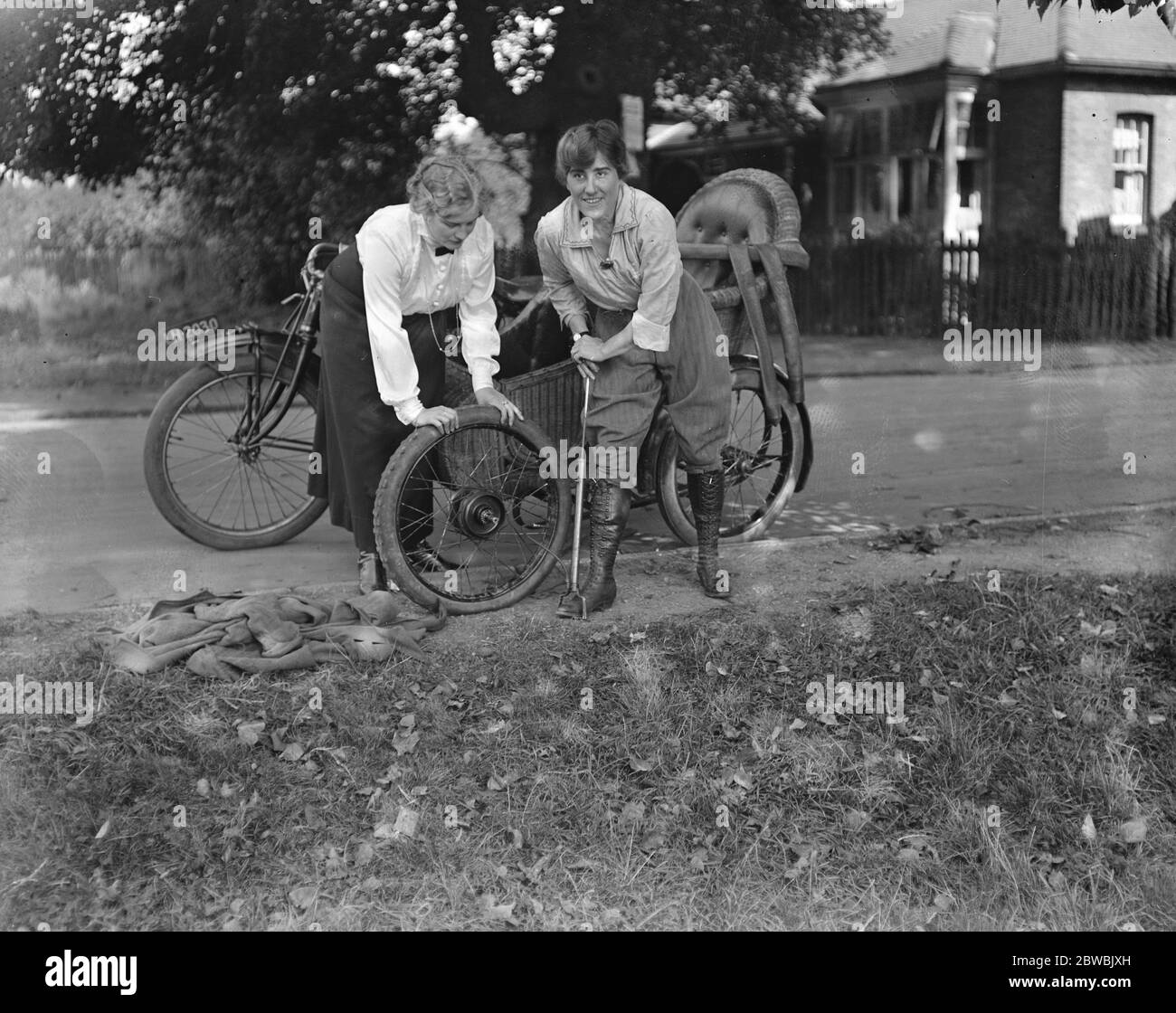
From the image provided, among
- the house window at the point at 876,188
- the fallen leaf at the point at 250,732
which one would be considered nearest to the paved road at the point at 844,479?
the house window at the point at 876,188

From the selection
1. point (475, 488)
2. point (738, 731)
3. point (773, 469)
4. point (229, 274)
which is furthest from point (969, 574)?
point (229, 274)

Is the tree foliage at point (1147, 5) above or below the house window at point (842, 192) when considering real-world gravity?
above

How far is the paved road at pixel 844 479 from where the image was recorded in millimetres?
5750

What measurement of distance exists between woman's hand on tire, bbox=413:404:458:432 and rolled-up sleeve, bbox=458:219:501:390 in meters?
0.24

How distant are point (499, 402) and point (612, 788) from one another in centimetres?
166

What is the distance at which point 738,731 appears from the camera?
4.45m

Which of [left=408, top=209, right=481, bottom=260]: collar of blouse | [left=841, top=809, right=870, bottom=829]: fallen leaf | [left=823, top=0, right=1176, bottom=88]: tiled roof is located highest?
[left=823, top=0, right=1176, bottom=88]: tiled roof

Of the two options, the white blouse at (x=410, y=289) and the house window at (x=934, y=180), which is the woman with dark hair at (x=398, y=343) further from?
the house window at (x=934, y=180)

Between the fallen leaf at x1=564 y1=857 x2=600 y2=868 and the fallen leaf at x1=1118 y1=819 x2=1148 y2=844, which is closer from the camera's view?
the fallen leaf at x1=564 y1=857 x2=600 y2=868

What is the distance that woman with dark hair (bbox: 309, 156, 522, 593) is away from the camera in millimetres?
4980

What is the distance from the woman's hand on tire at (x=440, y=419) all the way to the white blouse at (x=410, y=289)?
36 millimetres

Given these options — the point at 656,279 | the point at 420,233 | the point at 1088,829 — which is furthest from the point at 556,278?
the point at 1088,829

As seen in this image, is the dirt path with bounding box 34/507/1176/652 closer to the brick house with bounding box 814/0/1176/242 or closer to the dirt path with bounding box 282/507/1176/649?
the dirt path with bounding box 282/507/1176/649

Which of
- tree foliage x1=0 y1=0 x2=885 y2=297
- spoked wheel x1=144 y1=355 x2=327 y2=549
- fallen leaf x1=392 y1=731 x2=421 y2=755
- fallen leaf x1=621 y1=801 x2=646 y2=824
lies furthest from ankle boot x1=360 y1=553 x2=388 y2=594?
fallen leaf x1=621 y1=801 x2=646 y2=824
